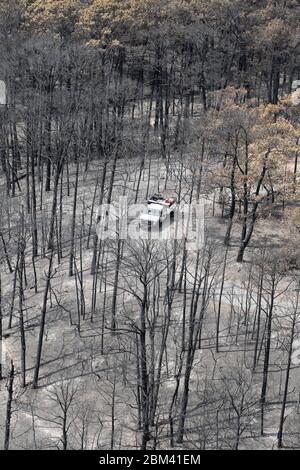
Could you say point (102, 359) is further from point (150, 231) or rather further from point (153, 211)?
point (153, 211)

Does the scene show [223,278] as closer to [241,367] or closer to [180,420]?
[241,367]

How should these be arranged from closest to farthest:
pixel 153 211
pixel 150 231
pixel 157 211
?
1. pixel 150 231
2. pixel 157 211
3. pixel 153 211

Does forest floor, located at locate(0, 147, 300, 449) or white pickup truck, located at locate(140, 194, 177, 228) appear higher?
white pickup truck, located at locate(140, 194, 177, 228)

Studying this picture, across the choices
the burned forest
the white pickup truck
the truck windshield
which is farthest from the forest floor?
the truck windshield

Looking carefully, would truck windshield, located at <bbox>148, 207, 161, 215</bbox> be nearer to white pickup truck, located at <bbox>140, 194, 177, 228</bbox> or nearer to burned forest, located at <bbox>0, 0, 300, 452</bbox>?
white pickup truck, located at <bbox>140, 194, 177, 228</bbox>

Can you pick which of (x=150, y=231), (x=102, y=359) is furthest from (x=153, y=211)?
(x=102, y=359)

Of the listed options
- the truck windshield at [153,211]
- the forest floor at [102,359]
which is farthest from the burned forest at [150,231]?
the truck windshield at [153,211]

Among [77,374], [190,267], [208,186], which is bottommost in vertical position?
[77,374]

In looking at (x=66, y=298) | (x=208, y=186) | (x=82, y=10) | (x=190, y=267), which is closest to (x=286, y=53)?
(x=82, y=10)
